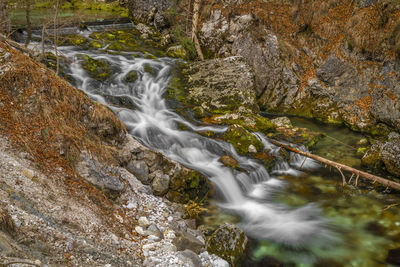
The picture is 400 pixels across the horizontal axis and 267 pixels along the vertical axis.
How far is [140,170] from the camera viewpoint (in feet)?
17.4

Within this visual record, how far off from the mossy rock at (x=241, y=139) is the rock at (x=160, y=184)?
315 cm

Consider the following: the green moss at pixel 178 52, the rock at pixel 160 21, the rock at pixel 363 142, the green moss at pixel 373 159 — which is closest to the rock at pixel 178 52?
the green moss at pixel 178 52

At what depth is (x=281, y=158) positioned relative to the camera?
8000mm

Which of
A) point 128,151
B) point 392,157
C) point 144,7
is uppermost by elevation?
point 144,7

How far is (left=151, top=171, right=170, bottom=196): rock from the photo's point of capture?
17.0 feet

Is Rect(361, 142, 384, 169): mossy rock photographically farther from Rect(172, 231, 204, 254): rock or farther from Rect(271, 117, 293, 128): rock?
Rect(172, 231, 204, 254): rock

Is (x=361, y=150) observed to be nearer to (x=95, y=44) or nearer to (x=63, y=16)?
(x=95, y=44)

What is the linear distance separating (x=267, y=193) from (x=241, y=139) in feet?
6.26

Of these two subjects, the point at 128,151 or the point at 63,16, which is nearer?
the point at 128,151

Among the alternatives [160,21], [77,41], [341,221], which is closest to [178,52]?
[160,21]

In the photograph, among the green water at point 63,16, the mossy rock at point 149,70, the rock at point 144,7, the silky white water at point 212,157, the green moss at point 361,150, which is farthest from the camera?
the rock at point 144,7

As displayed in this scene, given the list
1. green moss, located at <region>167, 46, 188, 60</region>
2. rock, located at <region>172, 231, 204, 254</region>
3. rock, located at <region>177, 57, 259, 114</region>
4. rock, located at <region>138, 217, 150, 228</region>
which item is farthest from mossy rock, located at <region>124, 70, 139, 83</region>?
rock, located at <region>172, 231, 204, 254</region>

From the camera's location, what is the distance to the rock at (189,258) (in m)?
3.51

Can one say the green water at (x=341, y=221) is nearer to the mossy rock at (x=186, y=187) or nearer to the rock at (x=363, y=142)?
the mossy rock at (x=186, y=187)
